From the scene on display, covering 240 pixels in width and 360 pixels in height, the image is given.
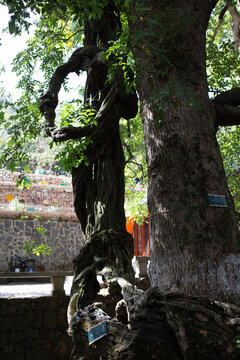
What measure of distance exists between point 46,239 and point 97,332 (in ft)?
41.7

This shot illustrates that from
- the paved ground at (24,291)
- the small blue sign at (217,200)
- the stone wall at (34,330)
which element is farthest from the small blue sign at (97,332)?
the paved ground at (24,291)

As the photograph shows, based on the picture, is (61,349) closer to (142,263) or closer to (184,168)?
(142,263)

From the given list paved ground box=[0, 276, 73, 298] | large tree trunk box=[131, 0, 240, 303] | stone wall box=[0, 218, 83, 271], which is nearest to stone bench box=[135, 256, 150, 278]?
paved ground box=[0, 276, 73, 298]

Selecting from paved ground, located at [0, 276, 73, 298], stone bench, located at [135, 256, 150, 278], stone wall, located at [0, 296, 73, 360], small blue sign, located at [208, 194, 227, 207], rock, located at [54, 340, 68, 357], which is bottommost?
rock, located at [54, 340, 68, 357]

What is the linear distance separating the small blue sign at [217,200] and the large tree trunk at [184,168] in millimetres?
37

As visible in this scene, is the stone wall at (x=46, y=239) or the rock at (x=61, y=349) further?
the stone wall at (x=46, y=239)

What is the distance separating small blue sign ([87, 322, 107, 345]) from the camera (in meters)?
2.65

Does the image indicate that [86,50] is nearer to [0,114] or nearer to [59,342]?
[0,114]

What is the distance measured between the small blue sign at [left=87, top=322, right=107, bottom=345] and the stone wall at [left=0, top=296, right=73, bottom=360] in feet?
14.4

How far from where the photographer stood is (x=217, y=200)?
126 inches

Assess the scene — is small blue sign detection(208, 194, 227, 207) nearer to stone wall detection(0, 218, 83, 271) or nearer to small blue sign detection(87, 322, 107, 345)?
small blue sign detection(87, 322, 107, 345)

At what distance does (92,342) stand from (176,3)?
3.53 metres

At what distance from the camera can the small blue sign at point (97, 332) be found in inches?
104

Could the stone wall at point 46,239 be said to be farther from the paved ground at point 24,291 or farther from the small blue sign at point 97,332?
the small blue sign at point 97,332
